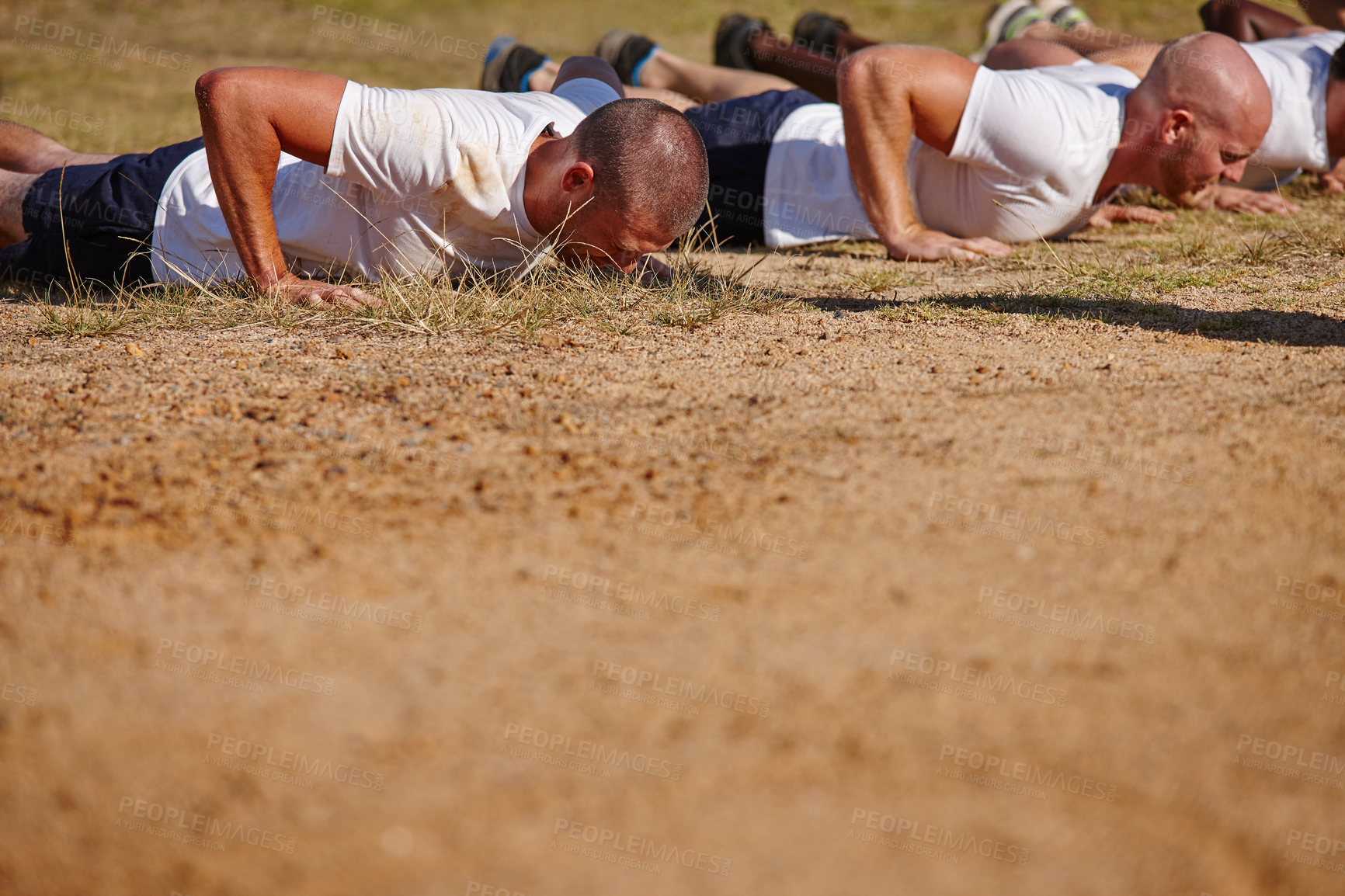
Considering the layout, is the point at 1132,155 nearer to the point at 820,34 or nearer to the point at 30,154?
the point at 820,34

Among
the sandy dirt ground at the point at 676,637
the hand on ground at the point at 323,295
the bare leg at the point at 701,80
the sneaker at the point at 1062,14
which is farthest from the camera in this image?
the sneaker at the point at 1062,14

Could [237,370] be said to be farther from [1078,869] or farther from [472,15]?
[472,15]

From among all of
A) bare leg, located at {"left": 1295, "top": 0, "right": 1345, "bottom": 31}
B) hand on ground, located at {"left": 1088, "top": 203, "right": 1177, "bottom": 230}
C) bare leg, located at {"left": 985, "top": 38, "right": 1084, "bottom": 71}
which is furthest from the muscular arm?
bare leg, located at {"left": 1295, "top": 0, "right": 1345, "bottom": 31}

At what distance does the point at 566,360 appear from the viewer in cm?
225

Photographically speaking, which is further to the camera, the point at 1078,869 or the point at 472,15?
the point at 472,15

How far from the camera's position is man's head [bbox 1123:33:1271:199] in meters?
3.31

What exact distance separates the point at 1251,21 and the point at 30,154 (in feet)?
18.4

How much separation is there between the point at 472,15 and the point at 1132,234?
10.6 meters

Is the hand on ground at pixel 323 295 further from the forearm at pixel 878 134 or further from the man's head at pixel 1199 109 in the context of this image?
the man's head at pixel 1199 109

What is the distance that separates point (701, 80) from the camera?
14.6ft

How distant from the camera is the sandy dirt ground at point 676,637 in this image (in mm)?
994

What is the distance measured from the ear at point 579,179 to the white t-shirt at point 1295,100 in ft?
9.43

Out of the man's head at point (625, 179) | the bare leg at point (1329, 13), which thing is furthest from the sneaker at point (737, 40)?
the bare leg at point (1329, 13)

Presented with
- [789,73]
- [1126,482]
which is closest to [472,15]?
[789,73]
